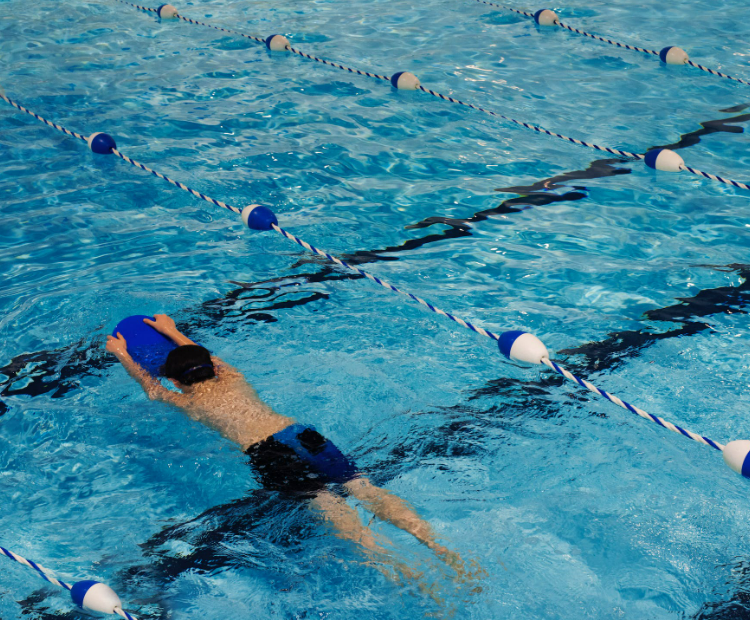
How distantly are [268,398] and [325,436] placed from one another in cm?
34

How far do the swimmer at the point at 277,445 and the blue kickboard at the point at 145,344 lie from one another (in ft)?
0.10

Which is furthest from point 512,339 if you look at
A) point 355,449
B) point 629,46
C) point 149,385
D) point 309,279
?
point 629,46

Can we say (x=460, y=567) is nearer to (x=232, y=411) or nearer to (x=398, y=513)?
(x=398, y=513)

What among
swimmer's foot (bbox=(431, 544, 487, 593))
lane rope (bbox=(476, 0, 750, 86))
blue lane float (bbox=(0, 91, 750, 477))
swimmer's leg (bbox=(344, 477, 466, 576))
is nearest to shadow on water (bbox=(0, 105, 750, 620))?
swimmer's leg (bbox=(344, 477, 466, 576))

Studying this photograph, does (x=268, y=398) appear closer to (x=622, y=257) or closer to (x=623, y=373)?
(x=623, y=373)

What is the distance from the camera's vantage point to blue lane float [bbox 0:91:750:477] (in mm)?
2486

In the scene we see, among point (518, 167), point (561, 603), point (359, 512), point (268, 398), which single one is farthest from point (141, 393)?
point (518, 167)

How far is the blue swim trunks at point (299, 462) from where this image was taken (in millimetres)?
2896

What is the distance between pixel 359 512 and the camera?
2766 millimetres

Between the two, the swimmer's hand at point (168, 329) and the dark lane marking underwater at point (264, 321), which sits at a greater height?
the swimmer's hand at point (168, 329)

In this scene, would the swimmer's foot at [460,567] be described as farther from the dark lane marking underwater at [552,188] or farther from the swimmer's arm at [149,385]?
the dark lane marking underwater at [552,188]

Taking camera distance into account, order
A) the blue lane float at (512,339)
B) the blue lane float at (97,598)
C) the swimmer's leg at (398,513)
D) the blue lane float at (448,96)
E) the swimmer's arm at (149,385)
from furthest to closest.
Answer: the blue lane float at (448,96) < the swimmer's arm at (149,385) < the swimmer's leg at (398,513) < the blue lane float at (512,339) < the blue lane float at (97,598)

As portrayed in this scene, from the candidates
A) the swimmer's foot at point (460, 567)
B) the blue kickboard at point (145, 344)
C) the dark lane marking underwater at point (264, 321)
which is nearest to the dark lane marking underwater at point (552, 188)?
the dark lane marking underwater at point (264, 321)

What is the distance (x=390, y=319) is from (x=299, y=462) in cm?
118
